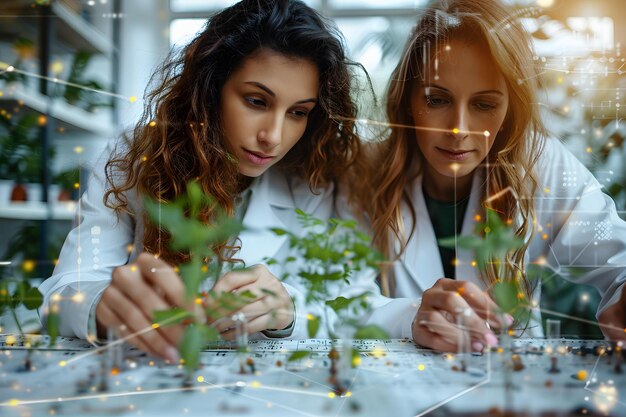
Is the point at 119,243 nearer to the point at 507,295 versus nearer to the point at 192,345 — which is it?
the point at 192,345

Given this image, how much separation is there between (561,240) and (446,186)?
7.5 inches

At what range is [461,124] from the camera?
792mm

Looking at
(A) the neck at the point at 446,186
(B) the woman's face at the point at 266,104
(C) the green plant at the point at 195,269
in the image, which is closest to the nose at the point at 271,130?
(B) the woman's face at the point at 266,104

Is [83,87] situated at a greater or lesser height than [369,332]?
greater

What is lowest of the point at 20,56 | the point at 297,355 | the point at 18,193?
the point at 297,355

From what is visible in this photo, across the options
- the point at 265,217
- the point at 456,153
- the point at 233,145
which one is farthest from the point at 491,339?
the point at 233,145

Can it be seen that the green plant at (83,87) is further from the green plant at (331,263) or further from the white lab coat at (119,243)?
the green plant at (331,263)

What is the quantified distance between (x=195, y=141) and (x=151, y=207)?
123 millimetres

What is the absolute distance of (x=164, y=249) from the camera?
0.79 metres

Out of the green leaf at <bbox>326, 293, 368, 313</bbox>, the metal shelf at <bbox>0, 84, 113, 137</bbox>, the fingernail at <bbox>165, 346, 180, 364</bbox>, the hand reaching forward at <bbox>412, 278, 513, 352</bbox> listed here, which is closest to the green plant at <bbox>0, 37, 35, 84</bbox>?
the metal shelf at <bbox>0, 84, 113, 137</bbox>

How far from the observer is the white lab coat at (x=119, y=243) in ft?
2.63

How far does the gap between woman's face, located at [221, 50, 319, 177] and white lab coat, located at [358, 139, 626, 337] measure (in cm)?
24

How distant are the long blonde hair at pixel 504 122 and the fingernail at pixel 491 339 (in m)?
0.07

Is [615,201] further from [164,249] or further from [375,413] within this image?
[164,249]
